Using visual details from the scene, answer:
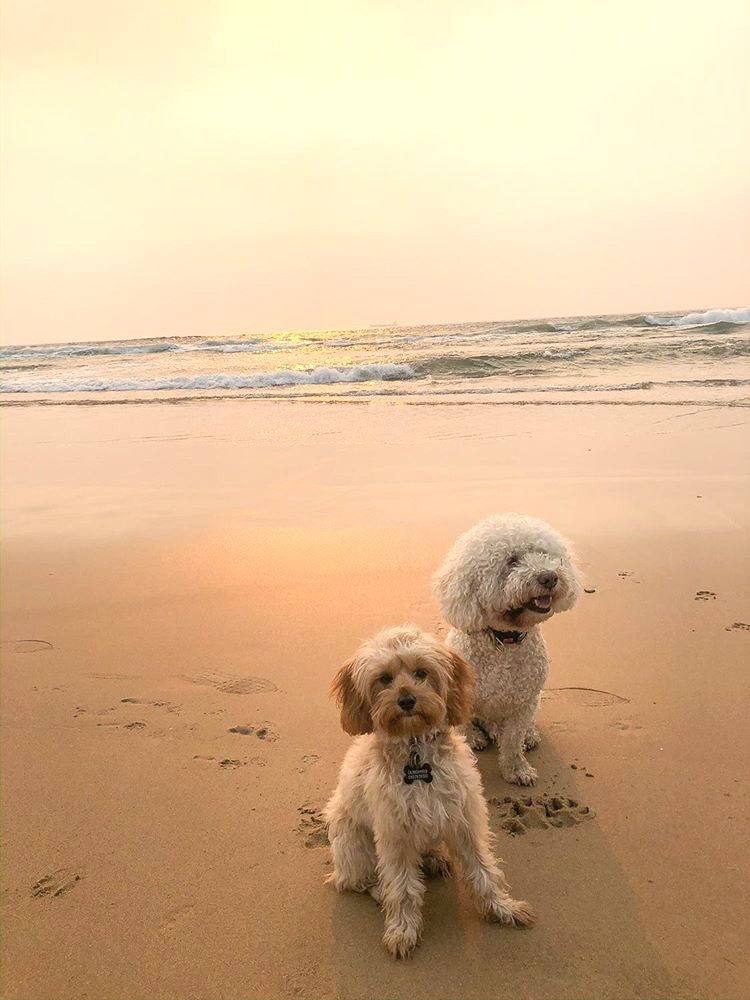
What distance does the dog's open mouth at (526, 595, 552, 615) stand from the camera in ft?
10.5

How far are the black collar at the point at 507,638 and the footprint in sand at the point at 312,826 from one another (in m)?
1.19

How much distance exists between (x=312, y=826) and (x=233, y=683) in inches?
50.3

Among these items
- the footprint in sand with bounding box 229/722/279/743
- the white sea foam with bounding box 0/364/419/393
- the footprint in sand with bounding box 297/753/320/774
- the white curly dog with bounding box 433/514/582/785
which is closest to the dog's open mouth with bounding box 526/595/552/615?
the white curly dog with bounding box 433/514/582/785

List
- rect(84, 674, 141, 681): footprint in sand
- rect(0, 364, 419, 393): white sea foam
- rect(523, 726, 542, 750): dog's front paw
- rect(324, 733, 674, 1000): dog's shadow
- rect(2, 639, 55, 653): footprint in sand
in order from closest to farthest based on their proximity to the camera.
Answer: rect(324, 733, 674, 1000): dog's shadow < rect(523, 726, 542, 750): dog's front paw < rect(84, 674, 141, 681): footprint in sand < rect(2, 639, 55, 653): footprint in sand < rect(0, 364, 419, 393): white sea foam

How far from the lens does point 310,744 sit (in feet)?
11.8

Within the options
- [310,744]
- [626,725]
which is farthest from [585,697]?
[310,744]

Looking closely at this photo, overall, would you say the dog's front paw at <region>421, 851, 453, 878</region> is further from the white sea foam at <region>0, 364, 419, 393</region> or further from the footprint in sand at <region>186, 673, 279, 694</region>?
the white sea foam at <region>0, 364, 419, 393</region>

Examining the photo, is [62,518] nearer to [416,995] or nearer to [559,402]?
[416,995]

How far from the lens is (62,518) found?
289 inches

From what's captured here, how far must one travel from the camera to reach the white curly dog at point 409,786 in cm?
252

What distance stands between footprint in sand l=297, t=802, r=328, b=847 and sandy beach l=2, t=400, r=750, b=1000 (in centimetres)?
1

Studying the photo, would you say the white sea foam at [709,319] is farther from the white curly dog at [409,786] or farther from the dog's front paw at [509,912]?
the dog's front paw at [509,912]

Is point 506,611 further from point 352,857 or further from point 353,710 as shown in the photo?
point 352,857

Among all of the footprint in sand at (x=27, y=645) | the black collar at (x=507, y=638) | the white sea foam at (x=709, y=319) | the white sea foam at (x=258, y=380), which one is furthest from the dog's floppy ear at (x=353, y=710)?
the white sea foam at (x=709, y=319)
